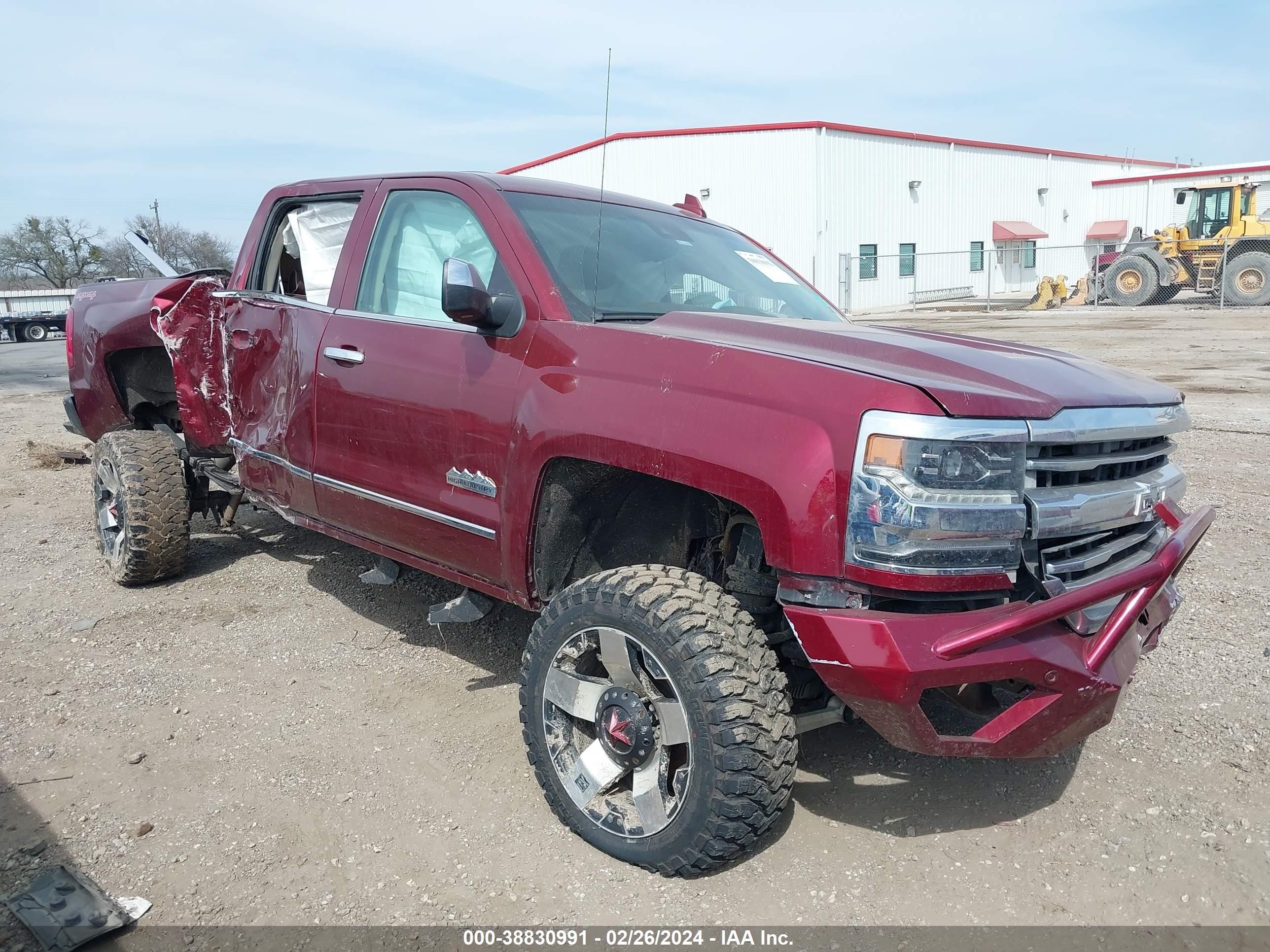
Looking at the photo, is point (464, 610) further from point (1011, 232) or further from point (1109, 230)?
point (1109, 230)

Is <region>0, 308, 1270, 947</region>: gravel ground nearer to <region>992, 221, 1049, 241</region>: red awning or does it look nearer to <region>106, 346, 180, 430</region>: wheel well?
<region>106, 346, 180, 430</region>: wheel well

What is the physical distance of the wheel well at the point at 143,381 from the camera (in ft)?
17.7

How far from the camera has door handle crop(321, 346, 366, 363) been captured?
3.53 metres

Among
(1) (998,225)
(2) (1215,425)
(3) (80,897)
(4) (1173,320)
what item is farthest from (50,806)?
(1) (998,225)

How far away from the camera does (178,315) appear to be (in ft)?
15.3

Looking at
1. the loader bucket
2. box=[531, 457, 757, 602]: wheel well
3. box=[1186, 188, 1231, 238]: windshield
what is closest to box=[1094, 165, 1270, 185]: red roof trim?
box=[1186, 188, 1231, 238]: windshield

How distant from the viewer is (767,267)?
404cm

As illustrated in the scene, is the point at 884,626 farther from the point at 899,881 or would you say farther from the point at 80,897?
the point at 80,897

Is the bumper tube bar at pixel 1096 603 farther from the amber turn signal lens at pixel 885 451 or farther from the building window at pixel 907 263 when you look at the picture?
the building window at pixel 907 263

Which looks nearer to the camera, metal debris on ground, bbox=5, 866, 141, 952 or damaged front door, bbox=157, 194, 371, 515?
metal debris on ground, bbox=5, 866, 141, 952

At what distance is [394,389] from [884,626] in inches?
77.4

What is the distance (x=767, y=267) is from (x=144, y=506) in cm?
331

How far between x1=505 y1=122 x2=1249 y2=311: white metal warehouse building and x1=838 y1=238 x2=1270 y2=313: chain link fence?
10 centimetres

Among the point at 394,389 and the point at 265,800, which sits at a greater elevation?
the point at 394,389
